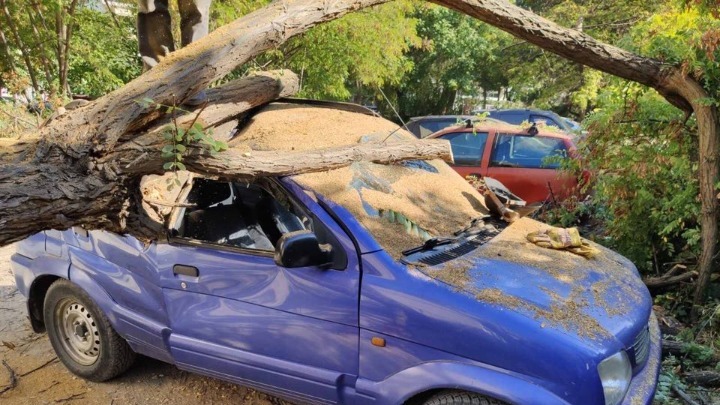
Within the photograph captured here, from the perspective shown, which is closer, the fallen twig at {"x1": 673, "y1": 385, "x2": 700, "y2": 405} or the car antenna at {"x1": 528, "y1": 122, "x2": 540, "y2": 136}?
the fallen twig at {"x1": 673, "y1": 385, "x2": 700, "y2": 405}

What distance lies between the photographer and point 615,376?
2.26 metres

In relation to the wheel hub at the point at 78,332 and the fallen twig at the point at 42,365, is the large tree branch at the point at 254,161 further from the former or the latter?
the fallen twig at the point at 42,365

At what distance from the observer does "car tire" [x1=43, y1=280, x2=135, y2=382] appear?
11.6ft

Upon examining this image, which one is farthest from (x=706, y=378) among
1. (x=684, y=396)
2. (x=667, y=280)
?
(x=667, y=280)

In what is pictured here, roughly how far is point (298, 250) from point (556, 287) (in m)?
1.28

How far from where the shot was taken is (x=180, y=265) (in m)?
2.97

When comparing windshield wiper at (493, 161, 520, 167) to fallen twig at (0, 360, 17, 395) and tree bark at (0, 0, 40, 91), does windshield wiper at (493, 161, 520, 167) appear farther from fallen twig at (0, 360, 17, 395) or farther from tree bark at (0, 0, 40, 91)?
tree bark at (0, 0, 40, 91)

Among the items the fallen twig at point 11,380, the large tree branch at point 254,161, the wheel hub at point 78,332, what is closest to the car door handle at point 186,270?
the large tree branch at point 254,161

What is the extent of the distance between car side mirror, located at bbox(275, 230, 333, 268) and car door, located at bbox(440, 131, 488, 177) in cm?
519

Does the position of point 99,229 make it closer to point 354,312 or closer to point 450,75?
point 354,312

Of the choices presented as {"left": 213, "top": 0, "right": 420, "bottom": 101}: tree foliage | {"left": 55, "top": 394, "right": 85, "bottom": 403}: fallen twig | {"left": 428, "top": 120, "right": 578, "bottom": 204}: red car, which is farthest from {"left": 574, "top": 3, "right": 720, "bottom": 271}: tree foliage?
{"left": 213, "top": 0, "right": 420, "bottom": 101}: tree foliage

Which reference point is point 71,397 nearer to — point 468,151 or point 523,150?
point 468,151

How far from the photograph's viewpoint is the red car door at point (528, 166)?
269 inches

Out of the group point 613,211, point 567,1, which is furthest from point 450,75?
point 613,211
